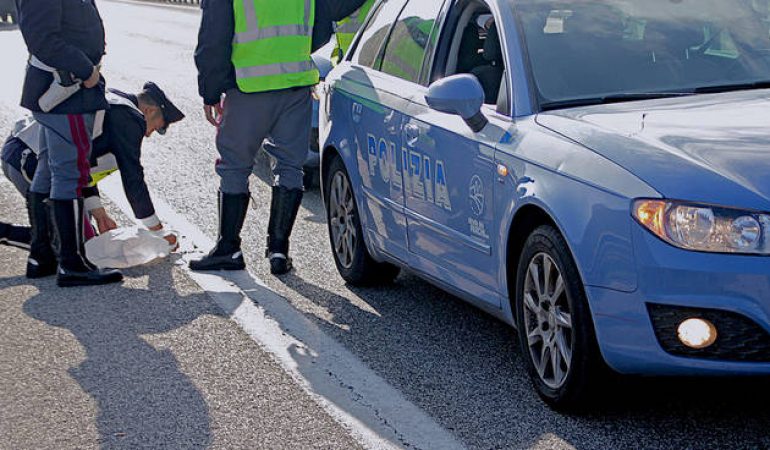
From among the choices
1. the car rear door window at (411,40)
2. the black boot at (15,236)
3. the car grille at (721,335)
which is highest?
the car rear door window at (411,40)

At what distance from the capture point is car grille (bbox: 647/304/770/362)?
15.0 feet

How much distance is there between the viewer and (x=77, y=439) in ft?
16.9

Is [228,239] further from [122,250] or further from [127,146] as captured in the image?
[127,146]

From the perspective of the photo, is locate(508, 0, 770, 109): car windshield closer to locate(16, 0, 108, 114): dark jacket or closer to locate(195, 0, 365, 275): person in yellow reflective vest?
locate(195, 0, 365, 275): person in yellow reflective vest

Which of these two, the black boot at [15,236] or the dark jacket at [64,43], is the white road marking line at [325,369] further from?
the dark jacket at [64,43]

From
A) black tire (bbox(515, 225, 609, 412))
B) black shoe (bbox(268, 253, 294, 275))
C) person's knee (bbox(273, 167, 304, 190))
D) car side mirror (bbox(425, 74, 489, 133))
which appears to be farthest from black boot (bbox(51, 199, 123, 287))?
black tire (bbox(515, 225, 609, 412))

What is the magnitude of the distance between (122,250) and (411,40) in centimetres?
214

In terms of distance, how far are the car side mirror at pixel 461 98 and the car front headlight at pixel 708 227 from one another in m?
1.19

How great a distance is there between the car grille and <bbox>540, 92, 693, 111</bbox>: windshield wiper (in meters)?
1.21

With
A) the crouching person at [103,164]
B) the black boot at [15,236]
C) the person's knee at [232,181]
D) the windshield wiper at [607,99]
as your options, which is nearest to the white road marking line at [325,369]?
the person's knee at [232,181]

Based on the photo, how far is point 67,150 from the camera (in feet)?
25.7

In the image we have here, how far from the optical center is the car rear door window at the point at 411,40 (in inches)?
266

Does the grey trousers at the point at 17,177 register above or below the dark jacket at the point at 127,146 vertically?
below

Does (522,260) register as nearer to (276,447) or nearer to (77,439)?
(276,447)
